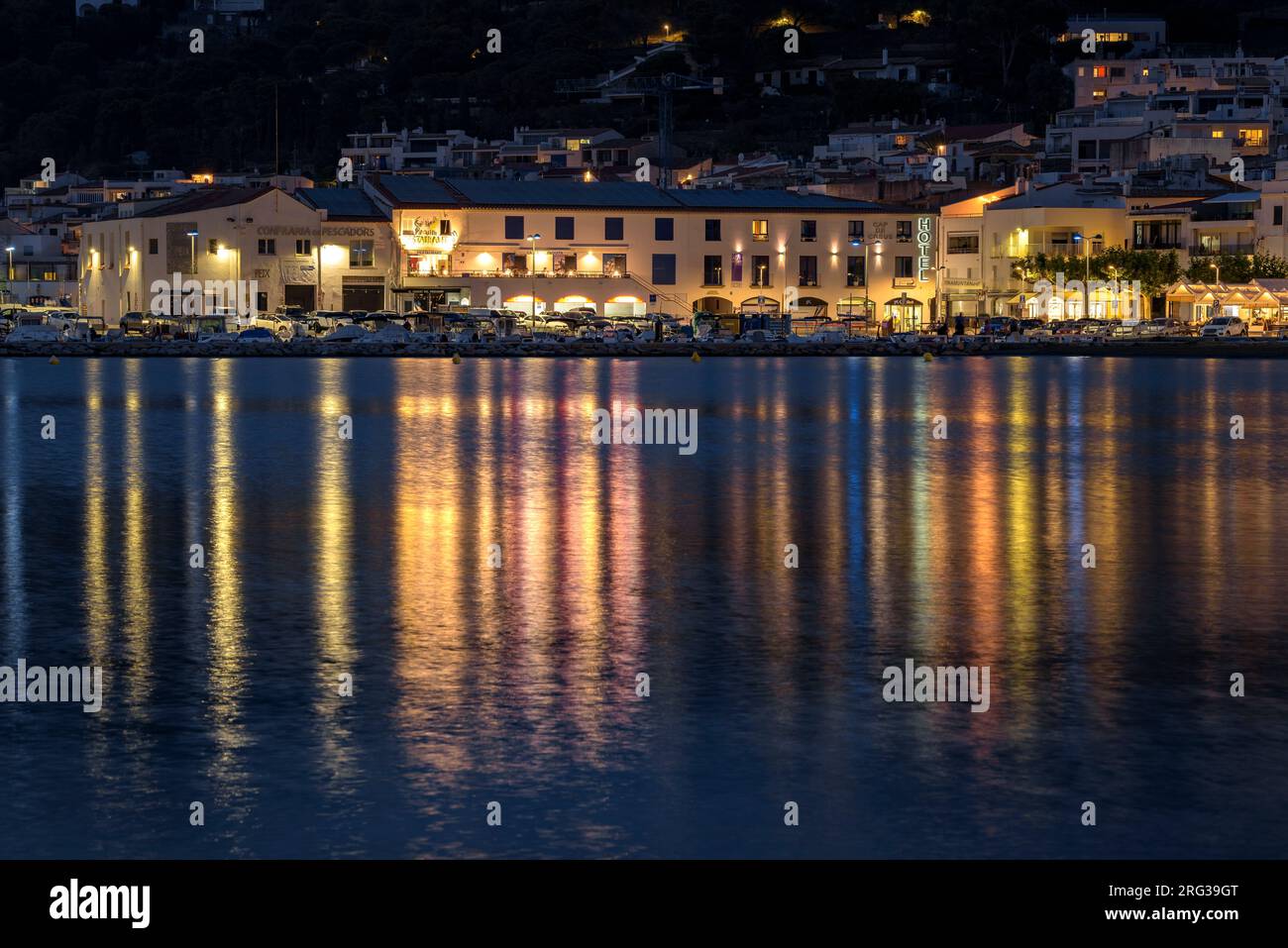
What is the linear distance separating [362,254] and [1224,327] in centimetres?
3314

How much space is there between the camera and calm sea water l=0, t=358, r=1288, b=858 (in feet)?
33.9

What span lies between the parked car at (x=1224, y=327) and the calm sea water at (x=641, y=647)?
4915cm

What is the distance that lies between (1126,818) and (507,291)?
240 ft

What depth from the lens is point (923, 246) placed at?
84875 mm

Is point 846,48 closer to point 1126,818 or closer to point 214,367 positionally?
point 214,367

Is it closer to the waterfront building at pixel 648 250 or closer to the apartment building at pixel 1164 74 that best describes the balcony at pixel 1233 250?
the waterfront building at pixel 648 250

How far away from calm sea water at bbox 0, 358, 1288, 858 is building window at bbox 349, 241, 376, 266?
48.9 m

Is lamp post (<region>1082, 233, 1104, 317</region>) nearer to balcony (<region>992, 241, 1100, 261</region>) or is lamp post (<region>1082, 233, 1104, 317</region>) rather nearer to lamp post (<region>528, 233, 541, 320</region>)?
balcony (<region>992, 241, 1100, 261</region>)

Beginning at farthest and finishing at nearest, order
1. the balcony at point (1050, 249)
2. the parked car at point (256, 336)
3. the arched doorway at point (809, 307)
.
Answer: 1. the balcony at point (1050, 249)
2. the arched doorway at point (809, 307)
3. the parked car at point (256, 336)

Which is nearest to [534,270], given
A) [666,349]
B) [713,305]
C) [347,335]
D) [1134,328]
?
[713,305]

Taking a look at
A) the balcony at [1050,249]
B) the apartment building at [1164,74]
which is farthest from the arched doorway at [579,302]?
the apartment building at [1164,74]

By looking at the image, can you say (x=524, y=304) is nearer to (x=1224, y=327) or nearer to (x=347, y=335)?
(x=347, y=335)

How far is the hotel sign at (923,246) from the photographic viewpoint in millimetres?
84812

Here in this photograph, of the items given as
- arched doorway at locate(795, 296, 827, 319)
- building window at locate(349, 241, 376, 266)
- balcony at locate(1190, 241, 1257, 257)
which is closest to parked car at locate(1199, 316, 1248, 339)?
balcony at locate(1190, 241, 1257, 257)
